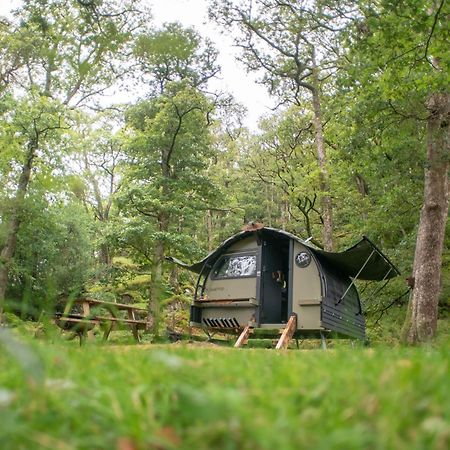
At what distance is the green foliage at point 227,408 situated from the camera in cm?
92

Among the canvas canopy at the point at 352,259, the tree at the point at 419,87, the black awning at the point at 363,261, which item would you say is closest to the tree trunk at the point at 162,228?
the canvas canopy at the point at 352,259

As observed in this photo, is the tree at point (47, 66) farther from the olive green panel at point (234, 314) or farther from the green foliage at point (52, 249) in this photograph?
the olive green panel at point (234, 314)

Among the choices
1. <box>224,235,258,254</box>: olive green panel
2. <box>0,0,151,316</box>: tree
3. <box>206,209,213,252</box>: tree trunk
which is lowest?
<box>224,235,258,254</box>: olive green panel

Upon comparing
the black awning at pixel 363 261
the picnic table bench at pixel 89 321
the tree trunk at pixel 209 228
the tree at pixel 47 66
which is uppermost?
the tree at pixel 47 66

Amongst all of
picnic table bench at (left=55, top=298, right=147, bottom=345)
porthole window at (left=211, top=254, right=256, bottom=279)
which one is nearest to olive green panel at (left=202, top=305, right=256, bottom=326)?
porthole window at (left=211, top=254, right=256, bottom=279)

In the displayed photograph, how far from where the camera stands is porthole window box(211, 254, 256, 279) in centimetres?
1066

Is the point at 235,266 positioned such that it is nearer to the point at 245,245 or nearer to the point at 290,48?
the point at 245,245

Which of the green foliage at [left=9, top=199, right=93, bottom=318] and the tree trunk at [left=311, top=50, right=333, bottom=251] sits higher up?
the tree trunk at [left=311, top=50, right=333, bottom=251]

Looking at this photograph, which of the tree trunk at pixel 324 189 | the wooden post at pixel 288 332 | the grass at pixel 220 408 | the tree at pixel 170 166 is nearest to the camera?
the grass at pixel 220 408

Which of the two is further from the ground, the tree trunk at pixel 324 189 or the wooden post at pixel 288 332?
the tree trunk at pixel 324 189

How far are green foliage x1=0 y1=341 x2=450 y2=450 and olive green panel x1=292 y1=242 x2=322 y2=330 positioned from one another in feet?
26.7

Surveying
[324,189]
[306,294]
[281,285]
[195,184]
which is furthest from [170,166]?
[306,294]

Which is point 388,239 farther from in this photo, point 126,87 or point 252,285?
point 126,87

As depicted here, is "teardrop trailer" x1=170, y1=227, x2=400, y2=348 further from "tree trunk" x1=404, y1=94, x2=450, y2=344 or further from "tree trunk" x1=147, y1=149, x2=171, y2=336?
"tree trunk" x1=147, y1=149, x2=171, y2=336
